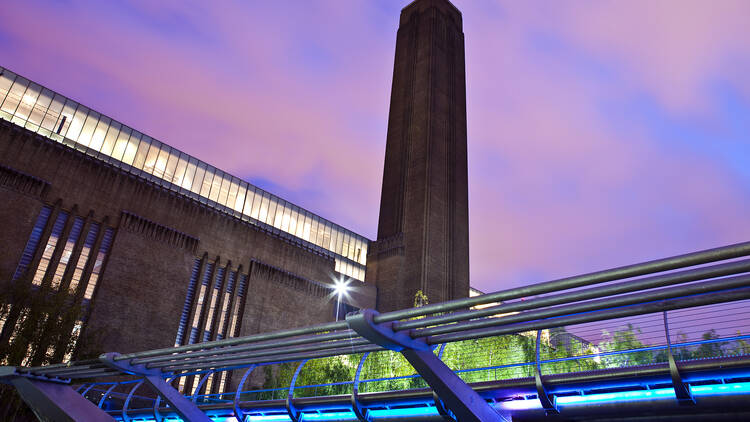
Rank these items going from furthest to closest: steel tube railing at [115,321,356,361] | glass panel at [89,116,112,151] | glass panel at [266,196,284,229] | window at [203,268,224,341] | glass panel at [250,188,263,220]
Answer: glass panel at [266,196,284,229] → glass panel at [250,188,263,220] → glass panel at [89,116,112,151] → window at [203,268,224,341] → steel tube railing at [115,321,356,361]

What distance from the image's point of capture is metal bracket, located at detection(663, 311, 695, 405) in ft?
32.6

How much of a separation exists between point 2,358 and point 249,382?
64.3 ft

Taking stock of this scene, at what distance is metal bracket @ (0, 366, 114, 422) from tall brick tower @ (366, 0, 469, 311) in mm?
42224

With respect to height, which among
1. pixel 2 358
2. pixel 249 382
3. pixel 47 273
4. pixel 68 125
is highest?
pixel 68 125

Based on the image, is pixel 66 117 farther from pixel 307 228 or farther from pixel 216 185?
pixel 307 228

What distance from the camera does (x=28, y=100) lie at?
4722cm

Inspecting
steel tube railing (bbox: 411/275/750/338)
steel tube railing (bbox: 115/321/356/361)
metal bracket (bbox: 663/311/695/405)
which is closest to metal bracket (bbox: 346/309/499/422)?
steel tube railing (bbox: 115/321/356/361)

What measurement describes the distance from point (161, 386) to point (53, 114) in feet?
135

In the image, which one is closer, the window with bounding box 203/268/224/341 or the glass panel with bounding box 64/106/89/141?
the window with bounding box 203/268/224/341

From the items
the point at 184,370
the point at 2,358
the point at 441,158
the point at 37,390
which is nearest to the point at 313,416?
the point at 184,370

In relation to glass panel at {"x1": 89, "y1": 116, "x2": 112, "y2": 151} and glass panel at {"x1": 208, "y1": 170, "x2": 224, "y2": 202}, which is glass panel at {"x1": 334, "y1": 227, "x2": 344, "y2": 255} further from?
glass panel at {"x1": 89, "y1": 116, "x2": 112, "y2": 151}

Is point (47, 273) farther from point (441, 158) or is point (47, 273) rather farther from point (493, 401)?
point (441, 158)

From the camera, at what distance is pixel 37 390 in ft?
56.6

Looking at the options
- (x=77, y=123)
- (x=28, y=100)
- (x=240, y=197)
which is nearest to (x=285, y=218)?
(x=240, y=197)
